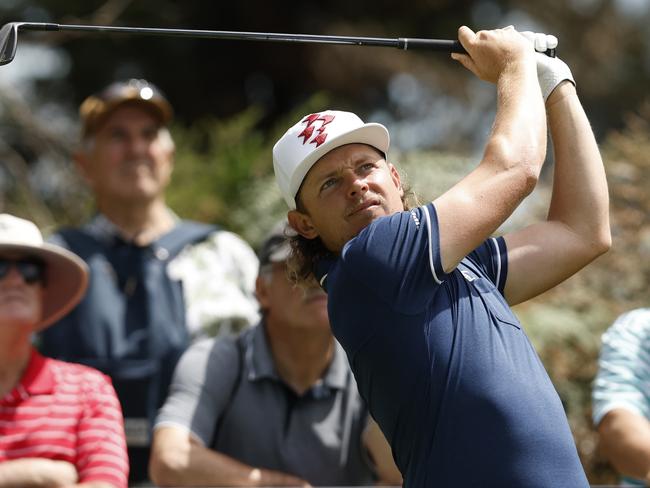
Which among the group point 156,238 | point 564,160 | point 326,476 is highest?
point 564,160

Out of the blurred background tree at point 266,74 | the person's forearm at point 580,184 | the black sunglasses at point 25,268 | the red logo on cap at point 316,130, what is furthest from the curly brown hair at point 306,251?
the blurred background tree at point 266,74

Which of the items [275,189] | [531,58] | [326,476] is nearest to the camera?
[531,58]

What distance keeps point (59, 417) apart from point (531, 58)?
1818 millimetres

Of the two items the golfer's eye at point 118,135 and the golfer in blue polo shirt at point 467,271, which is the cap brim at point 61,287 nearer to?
the golfer's eye at point 118,135

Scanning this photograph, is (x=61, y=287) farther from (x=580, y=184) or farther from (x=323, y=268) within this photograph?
(x=580, y=184)

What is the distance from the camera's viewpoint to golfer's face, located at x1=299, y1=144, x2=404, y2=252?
2.49m

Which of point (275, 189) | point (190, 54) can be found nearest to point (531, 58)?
point (275, 189)

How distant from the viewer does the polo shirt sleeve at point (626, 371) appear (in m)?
3.44

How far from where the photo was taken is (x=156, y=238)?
14.6 ft

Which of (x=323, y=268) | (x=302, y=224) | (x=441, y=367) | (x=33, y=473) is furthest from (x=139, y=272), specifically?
(x=441, y=367)

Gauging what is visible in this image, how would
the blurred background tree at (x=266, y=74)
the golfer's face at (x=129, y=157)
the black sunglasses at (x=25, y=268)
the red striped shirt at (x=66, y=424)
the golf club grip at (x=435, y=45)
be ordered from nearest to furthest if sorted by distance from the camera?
the golf club grip at (x=435, y=45) → the red striped shirt at (x=66, y=424) → the black sunglasses at (x=25, y=268) → the golfer's face at (x=129, y=157) → the blurred background tree at (x=266, y=74)

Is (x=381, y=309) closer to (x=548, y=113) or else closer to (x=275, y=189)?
(x=548, y=113)

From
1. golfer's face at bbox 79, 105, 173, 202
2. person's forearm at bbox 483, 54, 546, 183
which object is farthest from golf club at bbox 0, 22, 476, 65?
golfer's face at bbox 79, 105, 173, 202

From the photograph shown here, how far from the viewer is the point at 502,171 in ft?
7.50
